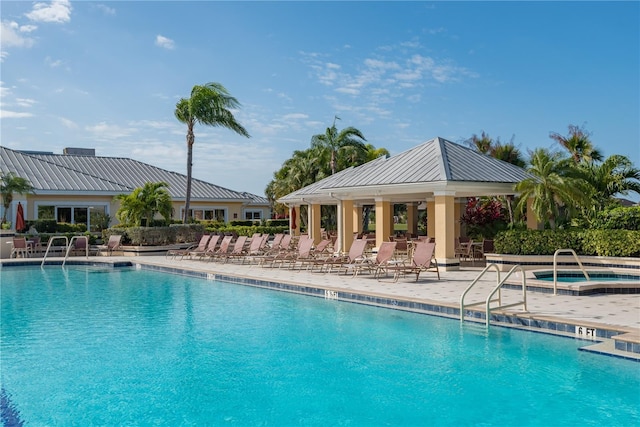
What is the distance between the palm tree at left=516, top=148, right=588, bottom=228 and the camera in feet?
53.5

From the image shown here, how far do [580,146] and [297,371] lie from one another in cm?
2647

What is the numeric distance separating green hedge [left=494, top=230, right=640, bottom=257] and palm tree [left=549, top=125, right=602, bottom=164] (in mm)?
13175

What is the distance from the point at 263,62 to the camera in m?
20.6

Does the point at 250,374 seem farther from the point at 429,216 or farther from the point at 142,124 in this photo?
the point at 142,124

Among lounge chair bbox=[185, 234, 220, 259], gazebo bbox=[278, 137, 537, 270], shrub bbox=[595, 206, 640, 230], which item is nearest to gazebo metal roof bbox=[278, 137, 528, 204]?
gazebo bbox=[278, 137, 537, 270]

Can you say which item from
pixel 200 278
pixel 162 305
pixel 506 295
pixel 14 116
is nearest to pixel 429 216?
pixel 200 278

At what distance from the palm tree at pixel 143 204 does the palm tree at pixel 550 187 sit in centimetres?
1652

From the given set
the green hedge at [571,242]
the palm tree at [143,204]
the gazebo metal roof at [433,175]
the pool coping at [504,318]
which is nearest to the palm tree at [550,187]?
the green hedge at [571,242]

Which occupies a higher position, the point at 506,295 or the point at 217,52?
the point at 217,52

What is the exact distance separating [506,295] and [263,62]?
13.1 metres

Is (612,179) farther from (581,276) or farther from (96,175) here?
(96,175)

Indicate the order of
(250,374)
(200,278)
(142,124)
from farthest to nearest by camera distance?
(142,124) < (200,278) < (250,374)

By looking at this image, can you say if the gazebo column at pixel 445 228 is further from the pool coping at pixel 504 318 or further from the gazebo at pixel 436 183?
the pool coping at pixel 504 318

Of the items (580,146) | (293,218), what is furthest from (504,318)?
(580,146)
